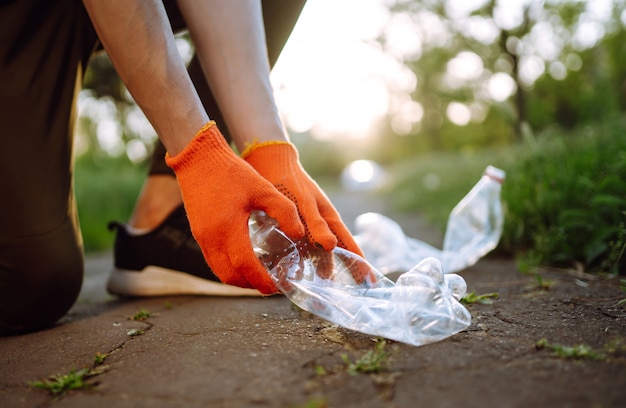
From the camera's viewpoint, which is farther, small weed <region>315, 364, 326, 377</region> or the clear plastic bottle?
the clear plastic bottle

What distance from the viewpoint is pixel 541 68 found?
55.4ft

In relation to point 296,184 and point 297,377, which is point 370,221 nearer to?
point 296,184

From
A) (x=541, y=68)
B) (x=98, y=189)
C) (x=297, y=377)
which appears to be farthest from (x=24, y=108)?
(x=541, y=68)

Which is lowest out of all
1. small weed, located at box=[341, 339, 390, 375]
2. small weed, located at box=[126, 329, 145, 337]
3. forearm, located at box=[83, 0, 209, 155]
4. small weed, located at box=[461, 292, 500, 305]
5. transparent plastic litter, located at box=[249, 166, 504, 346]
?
small weed, located at box=[461, 292, 500, 305]

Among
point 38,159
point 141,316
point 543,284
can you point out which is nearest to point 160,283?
point 141,316

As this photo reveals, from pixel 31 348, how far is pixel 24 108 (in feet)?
2.20

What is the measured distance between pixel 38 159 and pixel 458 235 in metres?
1.58

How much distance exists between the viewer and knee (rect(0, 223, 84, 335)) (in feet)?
4.66

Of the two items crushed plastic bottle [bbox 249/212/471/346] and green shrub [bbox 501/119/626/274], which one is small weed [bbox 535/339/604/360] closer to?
crushed plastic bottle [bbox 249/212/471/346]

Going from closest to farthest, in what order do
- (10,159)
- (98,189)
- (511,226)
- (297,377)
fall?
(297,377) < (10,159) < (511,226) < (98,189)

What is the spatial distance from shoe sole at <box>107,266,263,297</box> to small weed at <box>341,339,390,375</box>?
0.85m

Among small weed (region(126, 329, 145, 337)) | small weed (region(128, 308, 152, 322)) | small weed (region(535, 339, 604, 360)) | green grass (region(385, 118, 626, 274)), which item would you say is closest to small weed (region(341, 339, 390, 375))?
small weed (region(535, 339, 604, 360))

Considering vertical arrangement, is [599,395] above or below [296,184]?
below

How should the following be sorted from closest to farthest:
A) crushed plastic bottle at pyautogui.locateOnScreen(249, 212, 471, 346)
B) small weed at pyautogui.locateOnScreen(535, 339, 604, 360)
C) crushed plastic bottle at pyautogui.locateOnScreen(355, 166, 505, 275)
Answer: small weed at pyautogui.locateOnScreen(535, 339, 604, 360), crushed plastic bottle at pyautogui.locateOnScreen(249, 212, 471, 346), crushed plastic bottle at pyautogui.locateOnScreen(355, 166, 505, 275)
